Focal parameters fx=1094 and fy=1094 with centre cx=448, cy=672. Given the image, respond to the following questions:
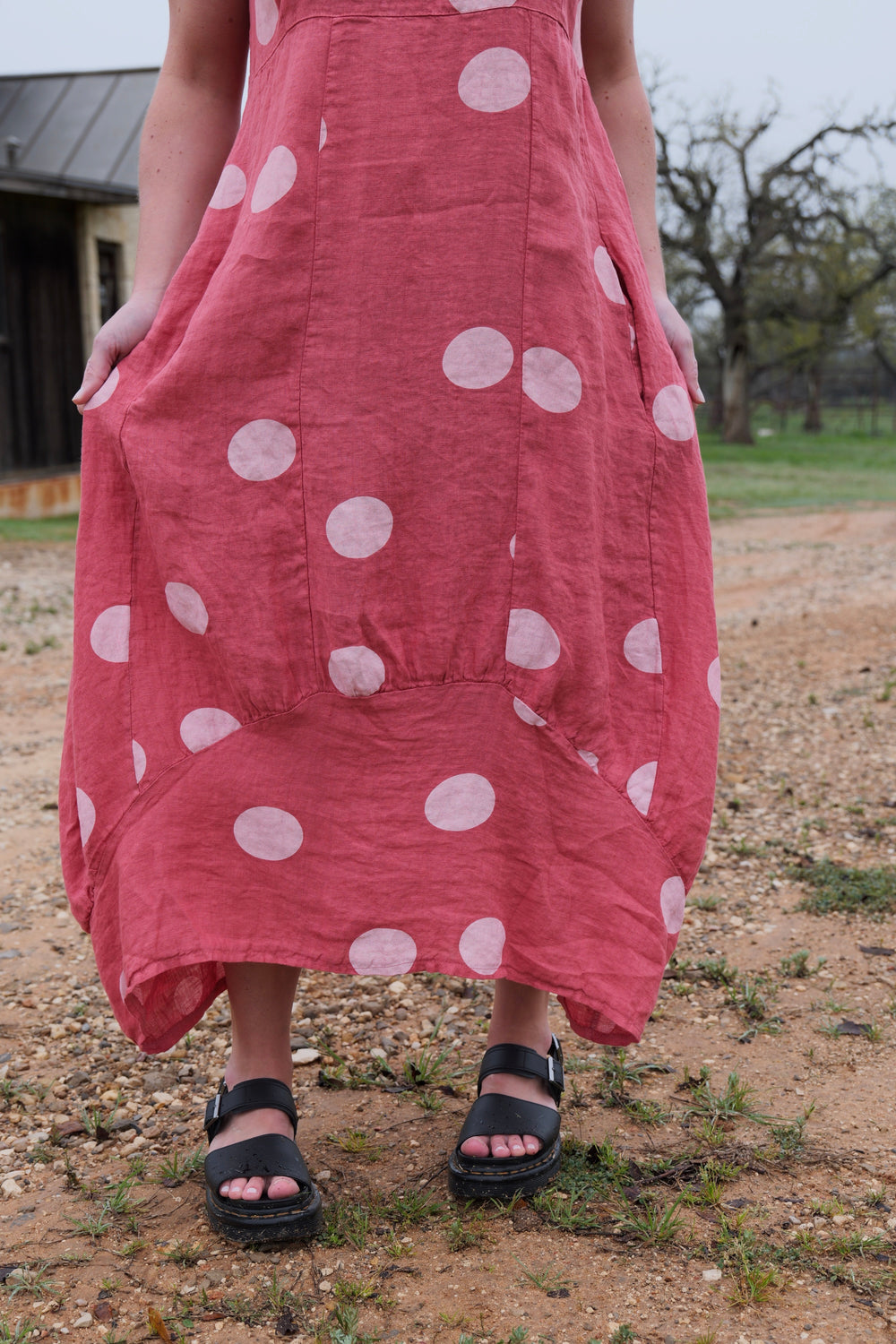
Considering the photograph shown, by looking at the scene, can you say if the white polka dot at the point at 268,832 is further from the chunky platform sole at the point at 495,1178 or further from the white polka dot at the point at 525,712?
the chunky platform sole at the point at 495,1178

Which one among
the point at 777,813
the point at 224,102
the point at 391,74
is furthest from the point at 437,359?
the point at 777,813

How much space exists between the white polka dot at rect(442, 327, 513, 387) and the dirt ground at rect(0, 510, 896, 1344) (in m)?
1.01

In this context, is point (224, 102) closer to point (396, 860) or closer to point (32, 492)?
point (396, 860)

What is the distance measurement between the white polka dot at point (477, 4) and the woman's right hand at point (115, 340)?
49cm

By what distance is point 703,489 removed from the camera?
4.64ft

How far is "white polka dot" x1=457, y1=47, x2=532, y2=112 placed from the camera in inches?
47.7

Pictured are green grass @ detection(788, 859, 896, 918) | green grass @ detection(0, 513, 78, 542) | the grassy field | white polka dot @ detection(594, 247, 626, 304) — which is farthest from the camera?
the grassy field

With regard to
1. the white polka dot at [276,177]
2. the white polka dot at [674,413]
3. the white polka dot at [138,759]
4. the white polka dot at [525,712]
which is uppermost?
the white polka dot at [276,177]

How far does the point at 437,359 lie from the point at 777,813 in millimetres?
2052

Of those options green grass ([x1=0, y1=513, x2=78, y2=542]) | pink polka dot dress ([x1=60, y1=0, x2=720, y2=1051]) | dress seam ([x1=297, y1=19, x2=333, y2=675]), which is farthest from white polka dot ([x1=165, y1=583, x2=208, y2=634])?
green grass ([x1=0, y1=513, x2=78, y2=542])

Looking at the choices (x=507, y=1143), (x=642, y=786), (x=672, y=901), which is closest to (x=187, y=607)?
(x=642, y=786)

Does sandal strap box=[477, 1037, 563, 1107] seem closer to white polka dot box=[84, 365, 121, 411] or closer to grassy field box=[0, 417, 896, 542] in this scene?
white polka dot box=[84, 365, 121, 411]

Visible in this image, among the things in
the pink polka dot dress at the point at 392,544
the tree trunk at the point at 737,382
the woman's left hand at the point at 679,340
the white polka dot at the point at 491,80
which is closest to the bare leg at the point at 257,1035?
the pink polka dot dress at the point at 392,544

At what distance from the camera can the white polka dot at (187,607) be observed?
4.10ft
